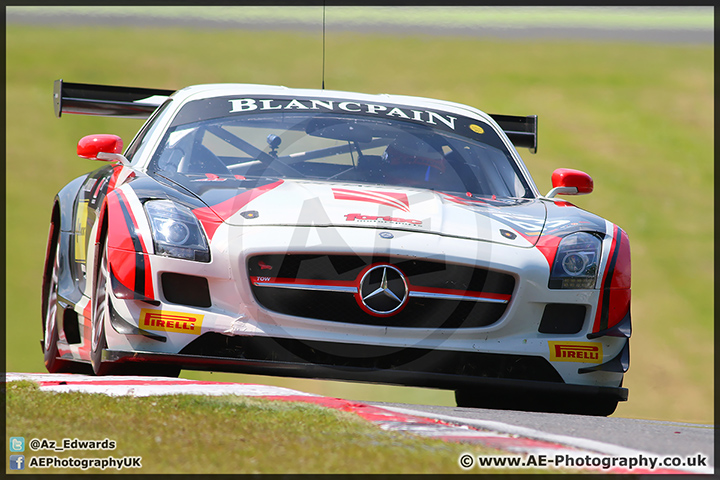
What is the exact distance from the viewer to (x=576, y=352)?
14.2 feet

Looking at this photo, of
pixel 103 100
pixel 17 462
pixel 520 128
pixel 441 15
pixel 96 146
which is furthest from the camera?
pixel 441 15

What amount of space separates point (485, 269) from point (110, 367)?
1590 millimetres

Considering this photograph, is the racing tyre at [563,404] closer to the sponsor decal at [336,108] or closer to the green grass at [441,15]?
the sponsor decal at [336,108]

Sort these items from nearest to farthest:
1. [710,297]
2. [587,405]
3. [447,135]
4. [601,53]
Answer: [587,405] → [447,135] → [710,297] → [601,53]

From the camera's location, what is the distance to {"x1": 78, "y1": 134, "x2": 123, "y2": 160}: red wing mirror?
17.5ft

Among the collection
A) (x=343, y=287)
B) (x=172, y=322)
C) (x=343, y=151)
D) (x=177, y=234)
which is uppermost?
(x=343, y=151)

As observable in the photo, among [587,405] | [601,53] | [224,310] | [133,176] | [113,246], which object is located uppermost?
[601,53]

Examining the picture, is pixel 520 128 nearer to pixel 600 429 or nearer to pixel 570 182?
pixel 570 182

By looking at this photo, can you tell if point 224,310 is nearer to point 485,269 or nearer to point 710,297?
point 485,269

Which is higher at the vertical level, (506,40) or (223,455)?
(506,40)

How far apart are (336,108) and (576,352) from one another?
6.99 ft

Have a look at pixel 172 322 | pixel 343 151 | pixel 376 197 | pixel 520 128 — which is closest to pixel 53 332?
pixel 172 322

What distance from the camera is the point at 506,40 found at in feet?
145

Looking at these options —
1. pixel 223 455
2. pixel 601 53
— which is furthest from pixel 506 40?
pixel 223 455
